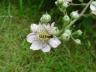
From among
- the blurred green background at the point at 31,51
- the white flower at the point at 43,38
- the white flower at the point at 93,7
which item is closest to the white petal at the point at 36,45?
the white flower at the point at 43,38

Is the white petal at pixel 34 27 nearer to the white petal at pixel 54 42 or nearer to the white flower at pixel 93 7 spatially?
the white petal at pixel 54 42

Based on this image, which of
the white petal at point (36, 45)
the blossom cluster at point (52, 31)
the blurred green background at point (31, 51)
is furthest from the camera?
the blurred green background at point (31, 51)

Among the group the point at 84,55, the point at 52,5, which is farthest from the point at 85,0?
the point at 84,55

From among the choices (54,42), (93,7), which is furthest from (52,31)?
(93,7)

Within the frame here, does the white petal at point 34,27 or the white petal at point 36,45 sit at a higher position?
the white petal at point 34,27

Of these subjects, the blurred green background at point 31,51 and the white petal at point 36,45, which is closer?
the white petal at point 36,45

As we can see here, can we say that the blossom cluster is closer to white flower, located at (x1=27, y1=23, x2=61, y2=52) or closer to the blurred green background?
white flower, located at (x1=27, y1=23, x2=61, y2=52)
